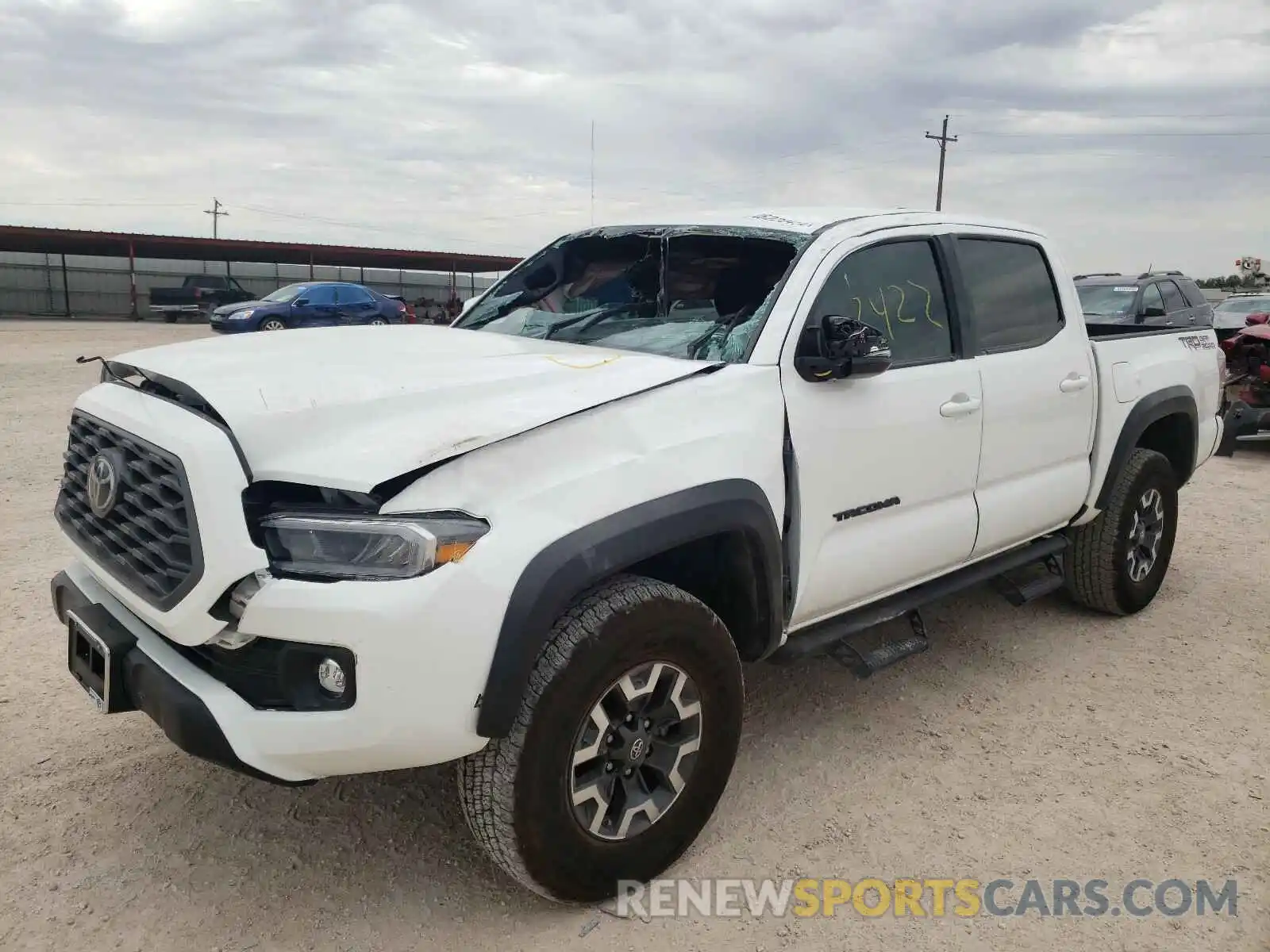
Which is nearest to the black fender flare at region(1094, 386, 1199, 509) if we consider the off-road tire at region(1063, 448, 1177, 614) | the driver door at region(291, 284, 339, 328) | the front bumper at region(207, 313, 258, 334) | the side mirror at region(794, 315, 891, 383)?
the off-road tire at region(1063, 448, 1177, 614)

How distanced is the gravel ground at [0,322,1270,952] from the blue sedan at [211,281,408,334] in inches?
720

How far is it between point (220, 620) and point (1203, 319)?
14297 millimetres

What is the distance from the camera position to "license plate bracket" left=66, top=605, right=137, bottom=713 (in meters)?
2.50

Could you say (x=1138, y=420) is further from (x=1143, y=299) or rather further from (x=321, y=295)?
(x=321, y=295)

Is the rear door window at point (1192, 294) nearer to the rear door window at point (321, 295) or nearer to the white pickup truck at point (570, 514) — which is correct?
the white pickup truck at point (570, 514)

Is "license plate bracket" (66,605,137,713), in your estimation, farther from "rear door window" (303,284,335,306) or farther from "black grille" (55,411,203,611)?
"rear door window" (303,284,335,306)

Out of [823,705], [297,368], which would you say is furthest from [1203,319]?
[297,368]

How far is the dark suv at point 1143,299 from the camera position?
39.1ft

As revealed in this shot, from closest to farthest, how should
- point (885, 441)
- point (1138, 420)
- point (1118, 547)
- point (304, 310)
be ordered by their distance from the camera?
point (885, 441), point (1138, 420), point (1118, 547), point (304, 310)

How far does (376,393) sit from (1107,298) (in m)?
12.2

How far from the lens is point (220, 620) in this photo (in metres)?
2.21

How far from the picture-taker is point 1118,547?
15.3ft

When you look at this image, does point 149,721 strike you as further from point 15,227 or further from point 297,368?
point 15,227

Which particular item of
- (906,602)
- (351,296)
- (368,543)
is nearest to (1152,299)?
(906,602)
